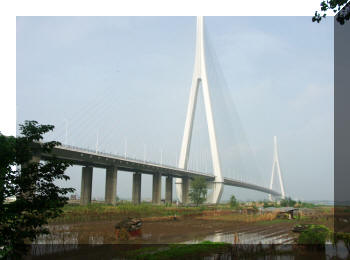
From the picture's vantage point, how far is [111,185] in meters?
52.4

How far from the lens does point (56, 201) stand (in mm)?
7879

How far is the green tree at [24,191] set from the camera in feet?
24.0

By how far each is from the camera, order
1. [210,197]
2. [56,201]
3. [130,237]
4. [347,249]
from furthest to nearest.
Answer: [210,197] → [130,237] → [347,249] → [56,201]

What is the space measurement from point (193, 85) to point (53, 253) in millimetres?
44385

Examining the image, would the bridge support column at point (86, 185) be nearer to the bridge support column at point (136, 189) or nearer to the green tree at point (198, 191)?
the bridge support column at point (136, 189)

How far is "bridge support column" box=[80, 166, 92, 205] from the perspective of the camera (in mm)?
49562

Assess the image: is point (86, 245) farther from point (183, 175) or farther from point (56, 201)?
point (183, 175)

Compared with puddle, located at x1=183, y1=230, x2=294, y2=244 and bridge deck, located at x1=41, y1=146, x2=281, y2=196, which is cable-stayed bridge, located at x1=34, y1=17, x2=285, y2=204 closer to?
bridge deck, located at x1=41, y1=146, x2=281, y2=196

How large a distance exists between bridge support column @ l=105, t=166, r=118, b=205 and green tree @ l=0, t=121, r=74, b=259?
144 ft

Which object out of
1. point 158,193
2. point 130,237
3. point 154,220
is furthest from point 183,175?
point 130,237

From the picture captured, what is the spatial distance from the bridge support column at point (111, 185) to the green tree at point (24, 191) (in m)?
43.9
